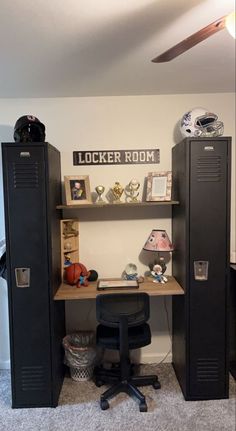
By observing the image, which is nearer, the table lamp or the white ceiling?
the white ceiling

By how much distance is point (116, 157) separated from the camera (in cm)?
268

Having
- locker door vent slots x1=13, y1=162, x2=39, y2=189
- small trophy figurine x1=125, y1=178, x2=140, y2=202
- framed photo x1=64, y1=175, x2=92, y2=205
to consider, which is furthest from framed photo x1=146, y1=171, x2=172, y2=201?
locker door vent slots x1=13, y1=162, x2=39, y2=189

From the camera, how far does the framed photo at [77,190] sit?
2.50m

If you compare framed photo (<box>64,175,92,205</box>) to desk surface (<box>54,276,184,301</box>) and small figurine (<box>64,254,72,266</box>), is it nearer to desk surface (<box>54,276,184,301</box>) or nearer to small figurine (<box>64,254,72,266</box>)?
small figurine (<box>64,254,72,266</box>)

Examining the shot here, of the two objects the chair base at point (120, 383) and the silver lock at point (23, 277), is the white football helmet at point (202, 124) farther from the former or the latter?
the chair base at point (120, 383)

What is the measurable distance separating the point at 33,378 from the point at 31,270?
2.68ft

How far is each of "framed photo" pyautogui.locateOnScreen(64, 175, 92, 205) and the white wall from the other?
171 millimetres

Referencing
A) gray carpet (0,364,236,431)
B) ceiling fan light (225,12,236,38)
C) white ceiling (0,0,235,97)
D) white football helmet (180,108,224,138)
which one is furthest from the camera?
white football helmet (180,108,224,138)

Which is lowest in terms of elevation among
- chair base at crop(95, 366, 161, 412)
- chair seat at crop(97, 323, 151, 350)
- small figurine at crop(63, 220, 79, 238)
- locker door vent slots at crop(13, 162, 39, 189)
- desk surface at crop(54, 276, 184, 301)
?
chair base at crop(95, 366, 161, 412)

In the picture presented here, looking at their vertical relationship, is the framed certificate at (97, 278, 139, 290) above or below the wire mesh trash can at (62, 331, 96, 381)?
above

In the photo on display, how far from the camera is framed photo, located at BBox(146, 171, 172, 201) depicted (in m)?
2.48

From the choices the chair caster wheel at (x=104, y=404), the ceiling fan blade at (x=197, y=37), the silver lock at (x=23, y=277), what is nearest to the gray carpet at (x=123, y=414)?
the chair caster wheel at (x=104, y=404)

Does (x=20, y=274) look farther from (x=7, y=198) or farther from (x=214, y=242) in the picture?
(x=214, y=242)

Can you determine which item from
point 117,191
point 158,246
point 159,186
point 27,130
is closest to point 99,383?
point 158,246
